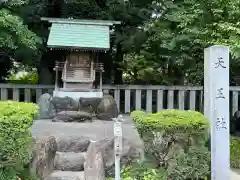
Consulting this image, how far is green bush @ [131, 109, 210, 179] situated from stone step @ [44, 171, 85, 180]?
1343 mm

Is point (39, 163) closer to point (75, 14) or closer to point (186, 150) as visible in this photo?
point (186, 150)

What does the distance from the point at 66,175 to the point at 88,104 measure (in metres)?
5.40

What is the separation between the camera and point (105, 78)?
54.3 feet

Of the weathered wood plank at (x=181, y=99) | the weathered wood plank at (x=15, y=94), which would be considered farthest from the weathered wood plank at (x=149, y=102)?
the weathered wood plank at (x=15, y=94)

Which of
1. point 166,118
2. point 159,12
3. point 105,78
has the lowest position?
point 166,118

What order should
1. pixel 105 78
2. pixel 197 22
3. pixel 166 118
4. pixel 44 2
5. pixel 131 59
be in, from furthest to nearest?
A: pixel 131 59
pixel 105 78
pixel 44 2
pixel 197 22
pixel 166 118

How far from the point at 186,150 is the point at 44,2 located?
11286 mm

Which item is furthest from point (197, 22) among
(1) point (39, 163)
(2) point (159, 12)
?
(1) point (39, 163)

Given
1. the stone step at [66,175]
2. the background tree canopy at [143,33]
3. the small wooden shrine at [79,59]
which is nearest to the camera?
the stone step at [66,175]

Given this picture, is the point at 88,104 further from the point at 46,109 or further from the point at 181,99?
the point at 181,99

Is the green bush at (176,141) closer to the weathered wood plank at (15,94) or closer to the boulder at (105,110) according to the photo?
the boulder at (105,110)

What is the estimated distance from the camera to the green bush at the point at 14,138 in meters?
4.96

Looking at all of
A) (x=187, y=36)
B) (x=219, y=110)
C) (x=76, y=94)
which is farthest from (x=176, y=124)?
(x=76, y=94)

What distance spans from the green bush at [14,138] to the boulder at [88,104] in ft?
19.9
